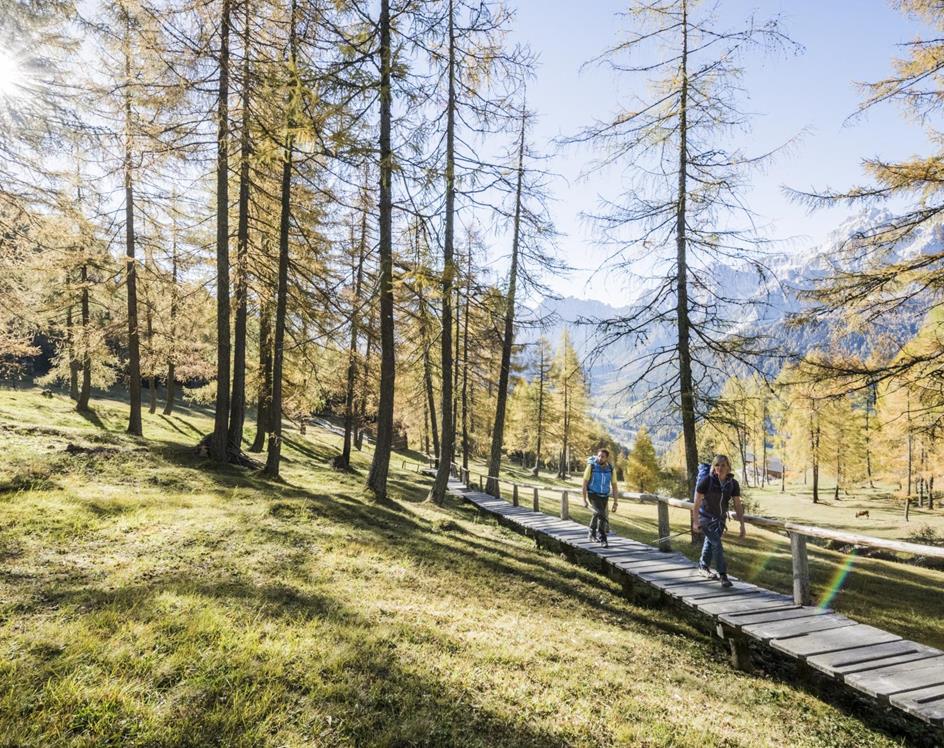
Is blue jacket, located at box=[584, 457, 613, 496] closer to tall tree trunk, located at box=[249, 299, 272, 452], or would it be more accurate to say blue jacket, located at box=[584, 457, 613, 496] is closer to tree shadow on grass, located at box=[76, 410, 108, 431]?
tall tree trunk, located at box=[249, 299, 272, 452]

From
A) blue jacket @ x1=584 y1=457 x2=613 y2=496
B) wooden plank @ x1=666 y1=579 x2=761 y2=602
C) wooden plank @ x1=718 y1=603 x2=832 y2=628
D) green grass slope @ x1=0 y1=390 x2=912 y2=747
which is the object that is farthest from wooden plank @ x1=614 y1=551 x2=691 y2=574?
Answer: wooden plank @ x1=718 y1=603 x2=832 y2=628

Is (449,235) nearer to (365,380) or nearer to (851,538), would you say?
(365,380)

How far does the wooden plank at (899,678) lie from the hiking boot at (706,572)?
315 centimetres

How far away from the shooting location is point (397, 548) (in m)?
9.17

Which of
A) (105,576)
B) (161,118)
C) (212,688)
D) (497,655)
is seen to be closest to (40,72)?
(161,118)

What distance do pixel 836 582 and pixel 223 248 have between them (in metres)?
18.5

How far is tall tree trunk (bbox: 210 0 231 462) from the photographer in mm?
12516

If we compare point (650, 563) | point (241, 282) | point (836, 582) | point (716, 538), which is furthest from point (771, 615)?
point (241, 282)

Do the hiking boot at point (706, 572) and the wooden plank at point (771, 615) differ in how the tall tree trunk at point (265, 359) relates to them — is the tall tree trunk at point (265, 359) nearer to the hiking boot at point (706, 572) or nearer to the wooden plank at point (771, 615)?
the hiking boot at point (706, 572)

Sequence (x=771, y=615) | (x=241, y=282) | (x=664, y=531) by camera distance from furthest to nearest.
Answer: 1. (x=241, y=282)
2. (x=664, y=531)
3. (x=771, y=615)

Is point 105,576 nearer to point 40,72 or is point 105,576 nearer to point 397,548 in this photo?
point 397,548

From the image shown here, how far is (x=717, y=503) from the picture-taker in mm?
7793

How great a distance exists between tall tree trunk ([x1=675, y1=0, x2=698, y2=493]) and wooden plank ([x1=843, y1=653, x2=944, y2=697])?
8095 millimetres

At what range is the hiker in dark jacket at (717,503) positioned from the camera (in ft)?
25.6
